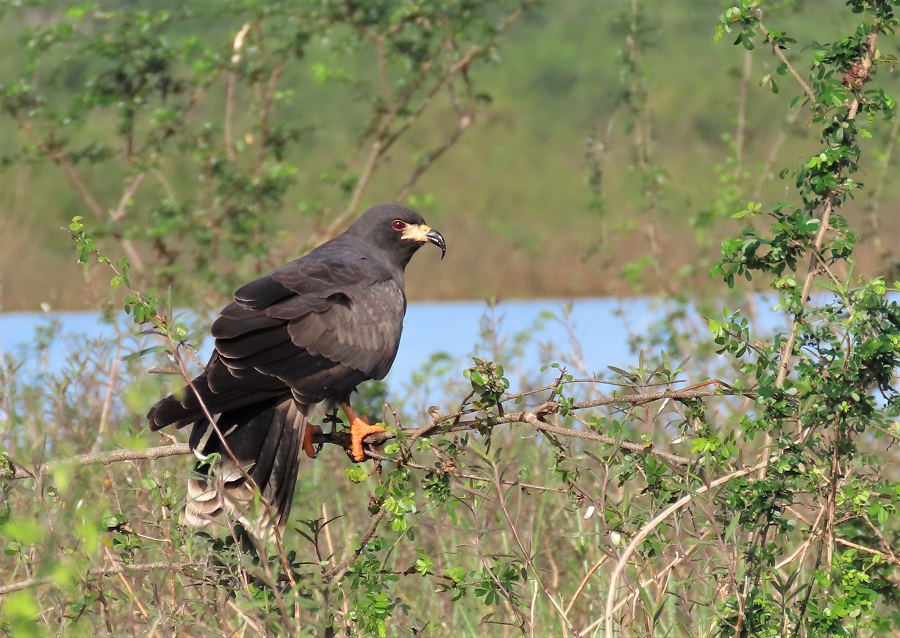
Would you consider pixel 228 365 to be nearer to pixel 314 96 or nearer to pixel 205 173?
pixel 205 173

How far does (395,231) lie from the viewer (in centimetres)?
556

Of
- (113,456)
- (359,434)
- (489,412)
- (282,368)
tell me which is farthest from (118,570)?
(359,434)

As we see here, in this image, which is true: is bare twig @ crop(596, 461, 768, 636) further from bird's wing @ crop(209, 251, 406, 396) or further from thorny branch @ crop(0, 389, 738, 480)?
bird's wing @ crop(209, 251, 406, 396)

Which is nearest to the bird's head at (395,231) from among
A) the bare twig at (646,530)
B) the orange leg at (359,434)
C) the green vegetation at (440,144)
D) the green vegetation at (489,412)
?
the green vegetation at (489,412)

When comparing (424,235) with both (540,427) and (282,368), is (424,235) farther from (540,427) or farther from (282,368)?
(540,427)

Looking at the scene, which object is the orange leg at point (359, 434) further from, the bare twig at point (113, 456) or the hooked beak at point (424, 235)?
the hooked beak at point (424, 235)

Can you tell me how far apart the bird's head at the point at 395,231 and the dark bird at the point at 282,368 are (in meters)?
0.68

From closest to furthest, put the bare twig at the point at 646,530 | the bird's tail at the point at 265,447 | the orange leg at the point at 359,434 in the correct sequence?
the bare twig at the point at 646,530 < the bird's tail at the point at 265,447 < the orange leg at the point at 359,434

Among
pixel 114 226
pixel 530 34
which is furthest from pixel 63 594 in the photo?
pixel 530 34

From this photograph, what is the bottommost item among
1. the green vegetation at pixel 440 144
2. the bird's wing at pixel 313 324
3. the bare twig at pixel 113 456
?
the bare twig at pixel 113 456

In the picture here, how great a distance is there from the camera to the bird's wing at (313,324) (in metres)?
3.79

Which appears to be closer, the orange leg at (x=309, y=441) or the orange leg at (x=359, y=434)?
the orange leg at (x=359, y=434)

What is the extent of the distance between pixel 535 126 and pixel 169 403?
2114 centimetres

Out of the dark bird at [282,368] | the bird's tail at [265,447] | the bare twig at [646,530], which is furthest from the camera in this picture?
the bird's tail at [265,447]
